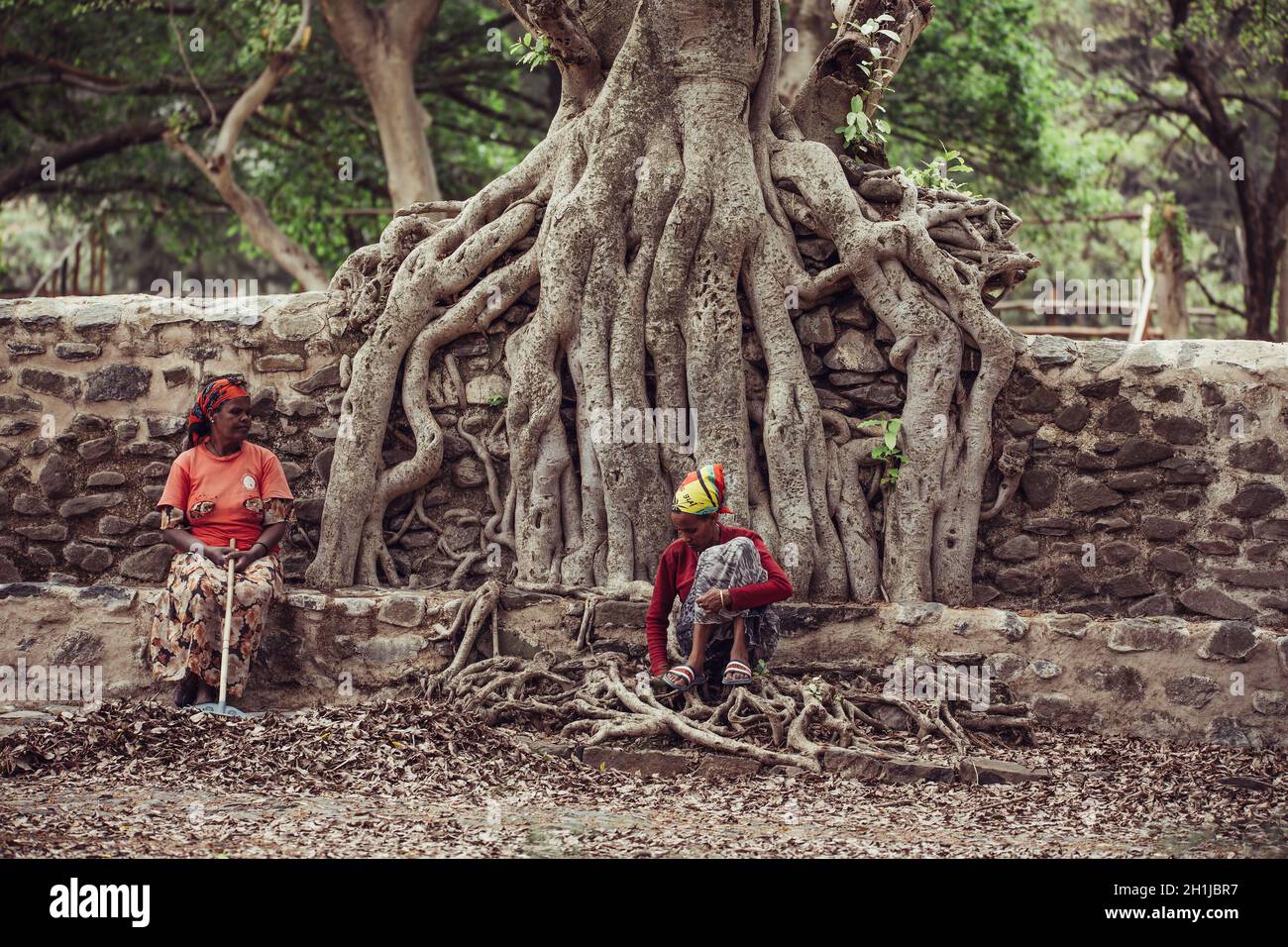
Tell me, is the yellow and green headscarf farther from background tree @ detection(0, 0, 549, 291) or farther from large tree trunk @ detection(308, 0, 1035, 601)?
background tree @ detection(0, 0, 549, 291)

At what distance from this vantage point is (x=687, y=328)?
21.0 ft

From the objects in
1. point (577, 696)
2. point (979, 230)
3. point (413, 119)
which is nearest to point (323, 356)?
point (577, 696)

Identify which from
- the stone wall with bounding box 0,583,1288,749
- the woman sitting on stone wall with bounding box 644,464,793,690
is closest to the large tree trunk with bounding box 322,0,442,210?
the stone wall with bounding box 0,583,1288,749

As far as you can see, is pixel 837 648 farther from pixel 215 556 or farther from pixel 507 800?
pixel 215 556

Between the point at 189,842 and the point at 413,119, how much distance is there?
815cm

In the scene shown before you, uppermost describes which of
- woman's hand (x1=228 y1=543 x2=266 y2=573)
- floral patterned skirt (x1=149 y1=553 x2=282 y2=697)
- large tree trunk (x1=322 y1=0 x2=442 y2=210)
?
large tree trunk (x1=322 y1=0 x2=442 y2=210)

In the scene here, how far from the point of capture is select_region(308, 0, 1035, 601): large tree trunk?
627cm

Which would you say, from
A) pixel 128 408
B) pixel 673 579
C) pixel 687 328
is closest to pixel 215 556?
pixel 128 408

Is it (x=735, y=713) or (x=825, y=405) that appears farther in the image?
(x=825, y=405)

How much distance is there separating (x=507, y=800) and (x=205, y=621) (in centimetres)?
179

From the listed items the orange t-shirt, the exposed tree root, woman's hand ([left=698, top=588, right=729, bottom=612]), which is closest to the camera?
the exposed tree root

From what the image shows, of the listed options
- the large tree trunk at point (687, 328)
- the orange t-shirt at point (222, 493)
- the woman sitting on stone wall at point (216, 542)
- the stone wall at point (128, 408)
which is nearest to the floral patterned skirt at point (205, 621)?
the woman sitting on stone wall at point (216, 542)

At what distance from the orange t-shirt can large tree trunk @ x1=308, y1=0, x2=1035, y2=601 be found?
0.48 metres

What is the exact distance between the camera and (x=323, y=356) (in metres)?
6.91
